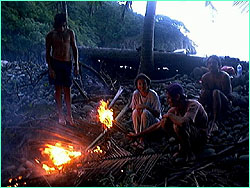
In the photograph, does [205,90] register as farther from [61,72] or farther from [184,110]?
[61,72]

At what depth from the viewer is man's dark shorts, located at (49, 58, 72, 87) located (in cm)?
459

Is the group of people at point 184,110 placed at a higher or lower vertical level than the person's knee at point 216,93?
lower

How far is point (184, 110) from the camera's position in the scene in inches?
145

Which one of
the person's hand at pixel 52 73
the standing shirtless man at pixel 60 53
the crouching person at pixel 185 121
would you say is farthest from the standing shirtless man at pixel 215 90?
the person's hand at pixel 52 73

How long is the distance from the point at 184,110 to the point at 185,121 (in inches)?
7.7

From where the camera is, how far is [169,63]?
24.1ft

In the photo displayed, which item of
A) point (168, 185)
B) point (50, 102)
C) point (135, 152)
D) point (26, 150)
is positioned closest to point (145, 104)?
point (135, 152)

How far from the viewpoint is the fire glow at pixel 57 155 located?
12.2ft

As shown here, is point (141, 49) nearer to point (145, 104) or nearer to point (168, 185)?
point (145, 104)

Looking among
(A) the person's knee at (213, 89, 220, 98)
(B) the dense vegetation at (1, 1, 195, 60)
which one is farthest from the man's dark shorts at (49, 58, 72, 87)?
(B) the dense vegetation at (1, 1, 195, 60)

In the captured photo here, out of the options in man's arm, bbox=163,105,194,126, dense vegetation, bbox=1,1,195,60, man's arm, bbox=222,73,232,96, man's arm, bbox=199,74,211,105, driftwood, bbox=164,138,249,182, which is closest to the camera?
driftwood, bbox=164,138,249,182

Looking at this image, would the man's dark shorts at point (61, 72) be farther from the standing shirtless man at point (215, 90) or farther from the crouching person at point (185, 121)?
the standing shirtless man at point (215, 90)

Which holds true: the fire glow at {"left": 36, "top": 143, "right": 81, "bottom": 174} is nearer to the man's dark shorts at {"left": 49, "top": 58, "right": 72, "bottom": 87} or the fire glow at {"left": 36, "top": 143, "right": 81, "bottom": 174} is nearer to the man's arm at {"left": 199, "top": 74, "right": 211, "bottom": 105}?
the man's dark shorts at {"left": 49, "top": 58, "right": 72, "bottom": 87}

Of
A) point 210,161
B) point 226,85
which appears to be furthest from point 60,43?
point 210,161
